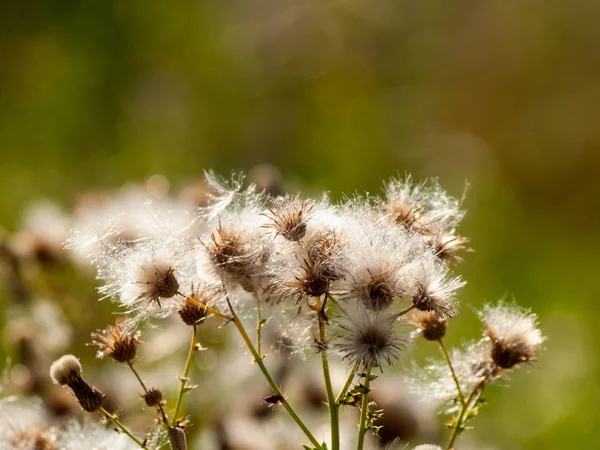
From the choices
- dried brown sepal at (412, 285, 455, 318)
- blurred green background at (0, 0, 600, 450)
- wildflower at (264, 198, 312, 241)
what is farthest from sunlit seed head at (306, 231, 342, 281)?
blurred green background at (0, 0, 600, 450)

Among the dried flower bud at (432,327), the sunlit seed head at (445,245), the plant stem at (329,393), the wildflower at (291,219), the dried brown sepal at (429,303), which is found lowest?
the plant stem at (329,393)

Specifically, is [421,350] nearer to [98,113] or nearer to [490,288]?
[490,288]

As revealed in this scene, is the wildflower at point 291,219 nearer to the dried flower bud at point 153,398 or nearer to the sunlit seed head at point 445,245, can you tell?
the sunlit seed head at point 445,245

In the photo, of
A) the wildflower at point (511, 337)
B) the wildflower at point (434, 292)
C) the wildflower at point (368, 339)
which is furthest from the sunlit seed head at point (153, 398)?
the wildflower at point (511, 337)

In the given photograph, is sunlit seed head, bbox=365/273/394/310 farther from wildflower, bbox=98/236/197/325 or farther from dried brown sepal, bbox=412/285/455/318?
wildflower, bbox=98/236/197/325

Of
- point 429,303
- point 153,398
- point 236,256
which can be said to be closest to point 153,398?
point 153,398

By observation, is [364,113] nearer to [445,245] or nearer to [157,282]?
[445,245]
